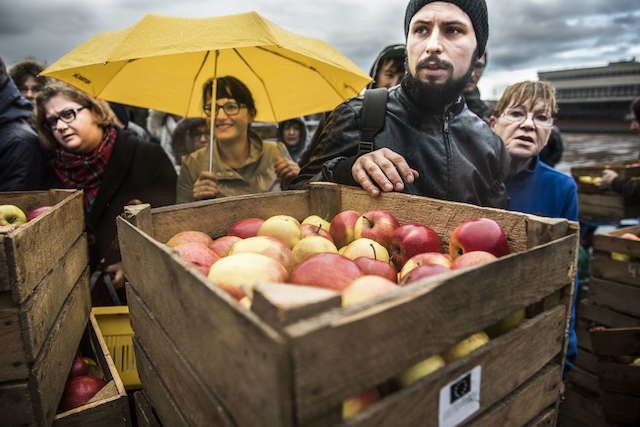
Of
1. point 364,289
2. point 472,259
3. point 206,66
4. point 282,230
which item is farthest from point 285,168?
point 364,289

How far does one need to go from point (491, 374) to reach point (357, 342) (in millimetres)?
478

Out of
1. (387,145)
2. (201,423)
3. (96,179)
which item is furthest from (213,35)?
(201,423)

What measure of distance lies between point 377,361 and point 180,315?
489 millimetres

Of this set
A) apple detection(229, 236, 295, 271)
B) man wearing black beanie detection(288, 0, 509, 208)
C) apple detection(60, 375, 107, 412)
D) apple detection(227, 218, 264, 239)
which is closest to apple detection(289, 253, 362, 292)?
apple detection(229, 236, 295, 271)

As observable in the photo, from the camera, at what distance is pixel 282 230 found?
1.60 m

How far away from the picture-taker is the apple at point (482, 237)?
1.30 m

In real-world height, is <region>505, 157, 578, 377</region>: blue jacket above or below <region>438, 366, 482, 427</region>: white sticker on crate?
above

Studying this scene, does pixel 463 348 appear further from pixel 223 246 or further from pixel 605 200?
pixel 605 200

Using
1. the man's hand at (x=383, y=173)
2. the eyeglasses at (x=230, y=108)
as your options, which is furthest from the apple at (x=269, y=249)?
the eyeglasses at (x=230, y=108)

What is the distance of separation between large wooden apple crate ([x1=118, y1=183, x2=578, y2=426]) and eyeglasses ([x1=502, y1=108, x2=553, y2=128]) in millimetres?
1417

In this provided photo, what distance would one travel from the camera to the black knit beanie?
6.76 ft

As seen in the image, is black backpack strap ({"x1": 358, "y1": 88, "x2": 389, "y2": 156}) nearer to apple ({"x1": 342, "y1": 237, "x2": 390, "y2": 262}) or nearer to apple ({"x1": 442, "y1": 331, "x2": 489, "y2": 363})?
apple ({"x1": 342, "y1": 237, "x2": 390, "y2": 262})

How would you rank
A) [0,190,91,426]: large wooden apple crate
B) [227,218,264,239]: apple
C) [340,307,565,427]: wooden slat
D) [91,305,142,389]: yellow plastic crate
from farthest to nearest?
1. [91,305,142,389]: yellow plastic crate
2. [227,218,264,239]: apple
3. [0,190,91,426]: large wooden apple crate
4. [340,307,565,427]: wooden slat

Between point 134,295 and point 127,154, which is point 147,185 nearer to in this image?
point 127,154
